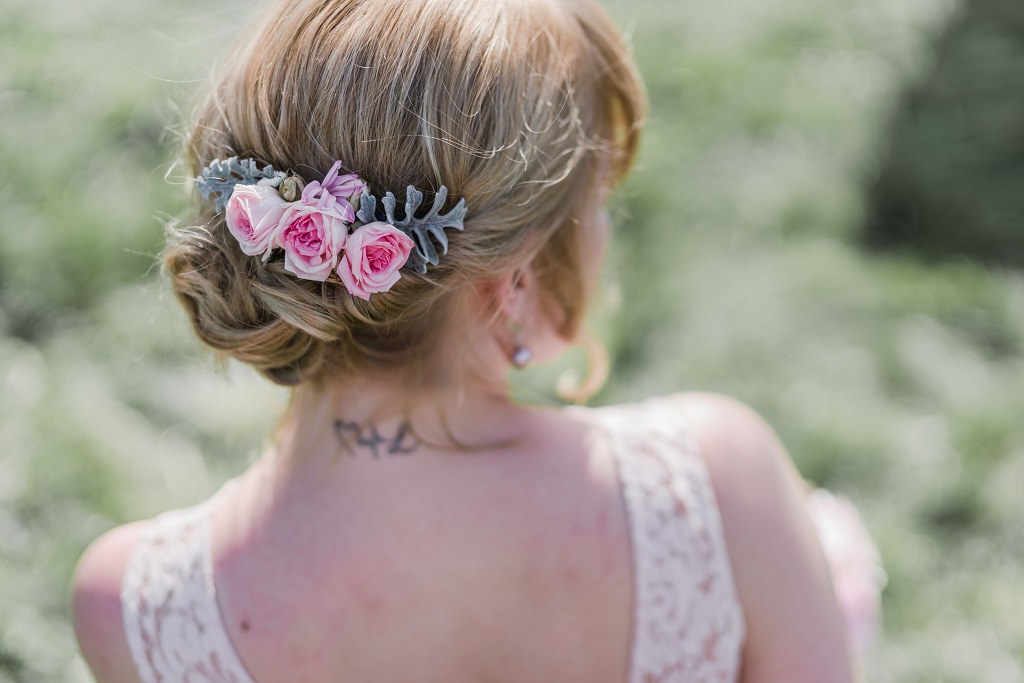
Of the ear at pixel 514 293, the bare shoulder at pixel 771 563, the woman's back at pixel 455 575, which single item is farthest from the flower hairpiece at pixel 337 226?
the bare shoulder at pixel 771 563

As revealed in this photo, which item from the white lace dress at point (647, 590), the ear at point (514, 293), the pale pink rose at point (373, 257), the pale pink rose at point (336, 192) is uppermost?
the pale pink rose at point (336, 192)

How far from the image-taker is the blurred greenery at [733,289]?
212 centimetres

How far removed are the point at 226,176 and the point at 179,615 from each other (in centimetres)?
60

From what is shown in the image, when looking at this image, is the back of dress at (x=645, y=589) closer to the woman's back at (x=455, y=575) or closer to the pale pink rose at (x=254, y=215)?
the woman's back at (x=455, y=575)

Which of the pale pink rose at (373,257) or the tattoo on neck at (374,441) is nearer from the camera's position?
the pale pink rose at (373,257)

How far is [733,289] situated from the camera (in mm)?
2842

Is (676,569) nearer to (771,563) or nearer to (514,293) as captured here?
(771,563)

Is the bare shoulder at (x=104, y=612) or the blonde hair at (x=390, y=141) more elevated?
the blonde hair at (x=390, y=141)

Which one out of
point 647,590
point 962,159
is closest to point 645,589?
point 647,590

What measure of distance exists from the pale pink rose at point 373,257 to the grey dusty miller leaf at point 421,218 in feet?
0.07

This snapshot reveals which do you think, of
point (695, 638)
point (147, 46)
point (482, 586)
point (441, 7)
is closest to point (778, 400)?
point (695, 638)

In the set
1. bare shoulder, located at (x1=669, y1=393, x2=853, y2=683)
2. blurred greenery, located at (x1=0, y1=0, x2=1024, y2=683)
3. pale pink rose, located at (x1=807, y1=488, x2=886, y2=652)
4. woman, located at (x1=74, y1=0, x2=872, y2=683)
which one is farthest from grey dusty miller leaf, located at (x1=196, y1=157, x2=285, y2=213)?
pale pink rose, located at (x1=807, y1=488, x2=886, y2=652)

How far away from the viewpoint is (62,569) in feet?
6.56

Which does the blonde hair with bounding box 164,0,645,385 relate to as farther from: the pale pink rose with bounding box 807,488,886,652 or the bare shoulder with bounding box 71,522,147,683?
the pale pink rose with bounding box 807,488,886,652
